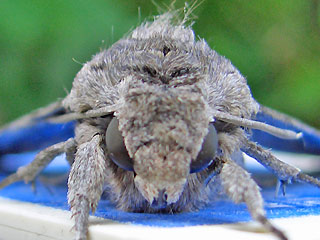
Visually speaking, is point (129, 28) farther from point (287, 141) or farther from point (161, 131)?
point (161, 131)

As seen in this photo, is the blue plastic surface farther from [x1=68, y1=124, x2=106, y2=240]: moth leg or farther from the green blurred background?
the green blurred background

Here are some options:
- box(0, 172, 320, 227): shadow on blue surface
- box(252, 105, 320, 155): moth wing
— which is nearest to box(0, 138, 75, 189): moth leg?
box(0, 172, 320, 227): shadow on blue surface

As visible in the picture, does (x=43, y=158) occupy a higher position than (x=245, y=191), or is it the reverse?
(x=43, y=158)

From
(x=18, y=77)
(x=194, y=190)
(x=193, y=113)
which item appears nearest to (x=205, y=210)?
(x=194, y=190)

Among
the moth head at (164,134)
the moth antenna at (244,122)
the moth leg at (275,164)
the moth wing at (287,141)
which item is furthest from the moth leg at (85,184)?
the moth wing at (287,141)

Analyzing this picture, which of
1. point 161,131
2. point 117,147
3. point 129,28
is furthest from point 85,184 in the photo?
point 129,28
